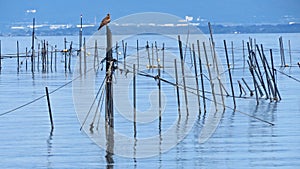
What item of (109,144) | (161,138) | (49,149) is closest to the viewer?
(49,149)

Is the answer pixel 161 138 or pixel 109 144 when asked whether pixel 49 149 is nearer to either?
pixel 109 144

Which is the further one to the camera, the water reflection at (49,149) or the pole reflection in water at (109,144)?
the pole reflection in water at (109,144)

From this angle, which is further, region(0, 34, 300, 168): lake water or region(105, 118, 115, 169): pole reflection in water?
region(105, 118, 115, 169): pole reflection in water

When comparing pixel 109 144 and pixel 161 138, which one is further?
pixel 161 138

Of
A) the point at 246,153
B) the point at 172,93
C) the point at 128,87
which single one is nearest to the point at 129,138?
the point at 246,153

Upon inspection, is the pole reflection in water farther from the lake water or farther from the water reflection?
the water reflection

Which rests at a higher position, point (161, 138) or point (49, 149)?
point (161, 138)

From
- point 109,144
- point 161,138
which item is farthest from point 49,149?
point 161,138

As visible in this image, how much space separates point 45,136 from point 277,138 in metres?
5.39

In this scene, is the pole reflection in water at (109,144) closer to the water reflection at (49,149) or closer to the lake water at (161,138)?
the lake water at (161,138)

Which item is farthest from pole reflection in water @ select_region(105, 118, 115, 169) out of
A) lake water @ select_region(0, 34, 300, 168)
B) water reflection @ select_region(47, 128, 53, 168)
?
water reflection @ select_region(47, 128, 53, 168)

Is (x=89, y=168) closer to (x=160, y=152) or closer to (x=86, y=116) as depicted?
(x=160, y=152)

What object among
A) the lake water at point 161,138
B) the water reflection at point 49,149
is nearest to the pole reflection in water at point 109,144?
Result: the lake water at point 161,138

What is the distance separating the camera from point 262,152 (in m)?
18.9
